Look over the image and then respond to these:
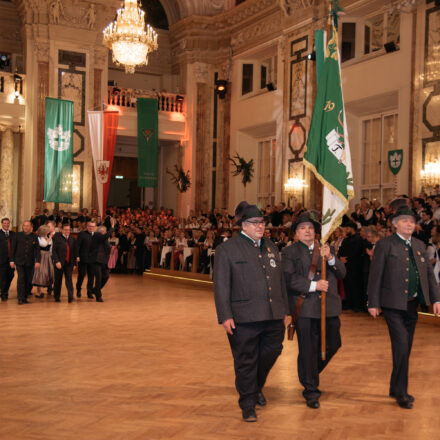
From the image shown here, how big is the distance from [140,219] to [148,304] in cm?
1000

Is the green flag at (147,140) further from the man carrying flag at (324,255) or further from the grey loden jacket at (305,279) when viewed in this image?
the grey loden jacket at (305,279)

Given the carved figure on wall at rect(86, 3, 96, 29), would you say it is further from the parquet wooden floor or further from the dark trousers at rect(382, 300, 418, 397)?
the dark trousers at rect(382, 300, 418, 397)

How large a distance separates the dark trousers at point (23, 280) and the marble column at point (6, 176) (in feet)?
37.5

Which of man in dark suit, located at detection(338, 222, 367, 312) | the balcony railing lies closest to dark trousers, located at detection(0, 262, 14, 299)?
man in dark suit, located at detection(338, 222, 367, 312)

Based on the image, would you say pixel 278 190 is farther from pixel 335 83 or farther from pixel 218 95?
pixel 335 83

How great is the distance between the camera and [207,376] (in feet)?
18.8

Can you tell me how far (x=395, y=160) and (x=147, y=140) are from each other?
9.61 m

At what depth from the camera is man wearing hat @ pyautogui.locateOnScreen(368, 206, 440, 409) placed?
4.83 m

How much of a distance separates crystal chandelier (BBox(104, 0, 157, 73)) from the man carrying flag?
10.6 metres

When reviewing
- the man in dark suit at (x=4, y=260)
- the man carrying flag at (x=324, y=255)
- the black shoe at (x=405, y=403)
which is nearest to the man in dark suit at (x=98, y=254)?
the man in dark suit at (x=4, y=260)

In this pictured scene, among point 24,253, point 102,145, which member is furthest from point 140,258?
point 24,253

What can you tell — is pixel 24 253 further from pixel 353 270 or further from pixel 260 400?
pixel 260 400

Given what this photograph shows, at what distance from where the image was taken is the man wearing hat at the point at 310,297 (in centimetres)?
480

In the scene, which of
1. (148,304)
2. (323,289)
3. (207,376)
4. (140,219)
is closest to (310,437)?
(323,289)
